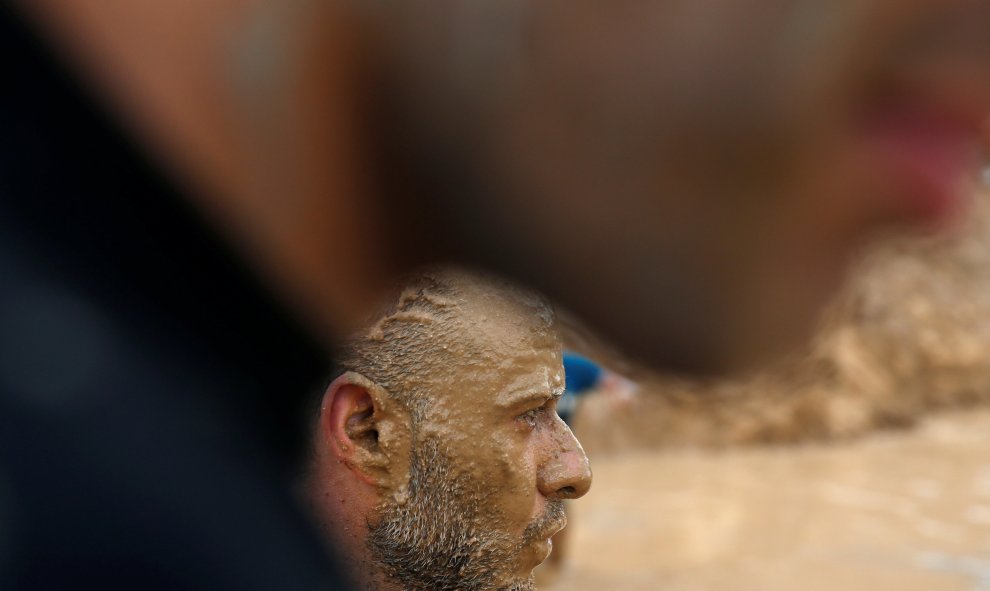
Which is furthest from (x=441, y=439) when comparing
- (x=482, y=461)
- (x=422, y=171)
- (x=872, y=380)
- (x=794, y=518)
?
→ (x=872, y=380)

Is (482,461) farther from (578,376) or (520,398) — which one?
(578,376)

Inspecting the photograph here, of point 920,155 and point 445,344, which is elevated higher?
point 920,155

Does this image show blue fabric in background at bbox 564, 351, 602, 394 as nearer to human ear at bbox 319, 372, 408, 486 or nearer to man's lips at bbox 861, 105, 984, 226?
human ear at bbox 319, 372, 408, 486

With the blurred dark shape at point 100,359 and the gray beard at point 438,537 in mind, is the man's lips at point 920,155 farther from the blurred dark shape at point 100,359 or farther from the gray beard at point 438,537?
the gray beard at point 438,537

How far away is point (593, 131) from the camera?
0.66m

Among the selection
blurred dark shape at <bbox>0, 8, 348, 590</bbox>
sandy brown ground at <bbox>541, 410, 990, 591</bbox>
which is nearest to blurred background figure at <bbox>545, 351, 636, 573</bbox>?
sandy brown ground at <bbox>541, 410, 990, 591</bbox>

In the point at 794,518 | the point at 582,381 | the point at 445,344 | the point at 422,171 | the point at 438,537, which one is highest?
the point at 422,171

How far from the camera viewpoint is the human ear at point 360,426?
1.18 metres

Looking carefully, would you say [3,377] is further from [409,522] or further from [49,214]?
[409,522]

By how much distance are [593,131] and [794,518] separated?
477cm

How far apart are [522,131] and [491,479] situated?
0.62 m

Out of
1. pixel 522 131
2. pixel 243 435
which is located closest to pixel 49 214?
pixel 243 435

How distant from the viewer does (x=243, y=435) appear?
0.88 m

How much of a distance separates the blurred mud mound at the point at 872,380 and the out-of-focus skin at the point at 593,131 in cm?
601
